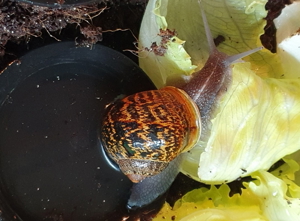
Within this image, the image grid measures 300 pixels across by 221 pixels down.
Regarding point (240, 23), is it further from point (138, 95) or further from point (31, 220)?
point (31, 220)

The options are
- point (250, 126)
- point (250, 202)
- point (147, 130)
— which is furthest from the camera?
point (250, 202)

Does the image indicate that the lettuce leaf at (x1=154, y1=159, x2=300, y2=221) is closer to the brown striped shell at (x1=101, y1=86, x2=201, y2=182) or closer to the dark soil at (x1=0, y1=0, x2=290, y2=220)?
the dark soil at (x1=0, y1=0, x2=290, y2=220)

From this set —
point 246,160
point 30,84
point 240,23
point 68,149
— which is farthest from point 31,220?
point 240,23

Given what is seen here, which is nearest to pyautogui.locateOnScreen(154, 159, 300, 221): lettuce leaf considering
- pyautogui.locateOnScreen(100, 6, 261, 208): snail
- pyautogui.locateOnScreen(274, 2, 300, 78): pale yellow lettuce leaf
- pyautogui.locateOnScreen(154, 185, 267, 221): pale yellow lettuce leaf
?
pyautogui.locateOnScreen(154, 185, 267, 221): pale yellow lettuce leaf

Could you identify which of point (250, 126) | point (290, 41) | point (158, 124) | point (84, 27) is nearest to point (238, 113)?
point (250, 126)

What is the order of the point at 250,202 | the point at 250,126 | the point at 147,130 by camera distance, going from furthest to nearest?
the point at 250,202
the point at 250,126
the point at 147,130

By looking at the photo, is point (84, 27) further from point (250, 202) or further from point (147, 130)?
point (250, 202)
